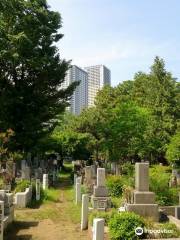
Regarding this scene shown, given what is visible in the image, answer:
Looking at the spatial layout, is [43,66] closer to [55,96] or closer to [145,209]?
[55,96]

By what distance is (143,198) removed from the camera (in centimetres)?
1641

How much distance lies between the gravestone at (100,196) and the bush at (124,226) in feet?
16.6

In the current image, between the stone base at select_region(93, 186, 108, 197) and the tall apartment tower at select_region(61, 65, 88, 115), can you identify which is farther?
the tall apartment tower at select_region(61, 65, 88, 115)

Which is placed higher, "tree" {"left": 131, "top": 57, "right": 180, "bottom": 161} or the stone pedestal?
"tree" {"left": 131, "top": 57, "right": 180, "bottom": 161}

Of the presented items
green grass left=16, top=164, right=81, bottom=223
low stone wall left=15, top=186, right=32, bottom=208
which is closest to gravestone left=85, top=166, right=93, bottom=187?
green grass left=16, top=164, right=81, bottom=223

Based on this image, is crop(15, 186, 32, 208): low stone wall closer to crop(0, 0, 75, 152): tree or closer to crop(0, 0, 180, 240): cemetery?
crop(0, 0, 180, 240): cemetery

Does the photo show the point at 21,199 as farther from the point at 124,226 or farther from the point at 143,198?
the point at 124,226

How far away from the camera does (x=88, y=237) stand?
1437 cm

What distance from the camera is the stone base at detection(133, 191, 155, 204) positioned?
1633 cm

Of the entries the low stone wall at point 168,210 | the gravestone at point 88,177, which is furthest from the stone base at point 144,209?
the gravestone at point 88,177

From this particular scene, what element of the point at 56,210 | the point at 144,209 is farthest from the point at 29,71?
the point at 144,209

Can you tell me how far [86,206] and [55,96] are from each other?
72.0 ft

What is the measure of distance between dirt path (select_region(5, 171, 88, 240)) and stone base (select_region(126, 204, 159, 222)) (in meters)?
2.04

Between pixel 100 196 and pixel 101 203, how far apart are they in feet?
2.57
